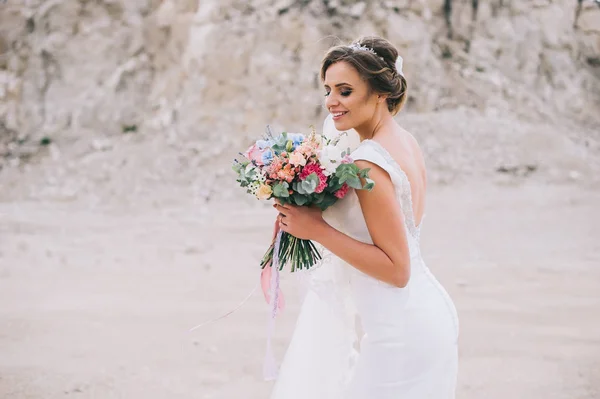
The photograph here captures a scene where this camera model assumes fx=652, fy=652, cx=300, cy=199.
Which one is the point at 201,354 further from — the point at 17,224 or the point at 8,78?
the point at 8,78

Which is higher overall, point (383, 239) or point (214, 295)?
point (383, 239)

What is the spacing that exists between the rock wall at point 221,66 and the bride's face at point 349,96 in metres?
11.2

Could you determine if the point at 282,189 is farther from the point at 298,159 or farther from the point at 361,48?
the point at 361,48

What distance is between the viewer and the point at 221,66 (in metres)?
14.2

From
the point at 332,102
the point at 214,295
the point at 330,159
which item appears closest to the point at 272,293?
the point at 330,159

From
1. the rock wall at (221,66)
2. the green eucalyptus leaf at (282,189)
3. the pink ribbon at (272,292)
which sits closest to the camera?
the green eucalyptus leaf at (282,189)

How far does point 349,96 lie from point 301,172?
12.9 inches

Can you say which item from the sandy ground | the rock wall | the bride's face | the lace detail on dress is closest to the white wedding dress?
the lace detail on dress

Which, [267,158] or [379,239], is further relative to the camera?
[267,158]

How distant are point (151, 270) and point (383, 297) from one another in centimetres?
600

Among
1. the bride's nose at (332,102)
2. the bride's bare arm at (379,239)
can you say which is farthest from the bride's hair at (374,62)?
the bride's bare arm at (379,239)

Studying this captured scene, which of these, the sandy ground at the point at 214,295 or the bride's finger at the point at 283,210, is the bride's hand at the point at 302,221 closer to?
the bride's finger at the point at 283,210

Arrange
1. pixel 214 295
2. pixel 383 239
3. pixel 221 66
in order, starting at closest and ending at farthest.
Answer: pixel 383 239
pixel 214 295
pixel 221 66

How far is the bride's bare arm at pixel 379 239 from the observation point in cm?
207
